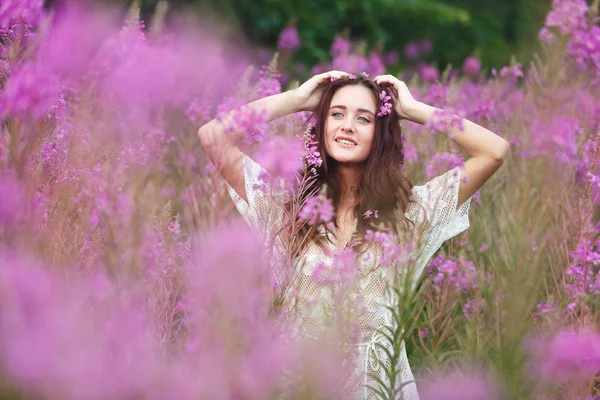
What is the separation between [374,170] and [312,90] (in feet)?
1.39

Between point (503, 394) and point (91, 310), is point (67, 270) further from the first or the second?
point (503, 394)

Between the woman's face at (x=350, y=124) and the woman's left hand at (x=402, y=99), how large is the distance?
0.10 meters

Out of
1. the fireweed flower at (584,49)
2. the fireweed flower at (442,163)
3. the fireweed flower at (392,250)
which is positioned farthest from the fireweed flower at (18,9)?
the fireweed flower at (584,49)

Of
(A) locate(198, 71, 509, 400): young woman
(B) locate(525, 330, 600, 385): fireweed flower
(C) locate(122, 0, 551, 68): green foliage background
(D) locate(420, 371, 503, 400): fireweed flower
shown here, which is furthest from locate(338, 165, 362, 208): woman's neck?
(C) locate(122, 0, 551, 68): green foliage background

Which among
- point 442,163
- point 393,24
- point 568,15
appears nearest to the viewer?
point 442,163

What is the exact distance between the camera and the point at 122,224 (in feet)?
5.10

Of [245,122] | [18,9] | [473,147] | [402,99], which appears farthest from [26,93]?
[473,147]

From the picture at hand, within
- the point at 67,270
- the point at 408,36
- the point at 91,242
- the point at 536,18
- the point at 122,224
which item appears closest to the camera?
the point at 122,224

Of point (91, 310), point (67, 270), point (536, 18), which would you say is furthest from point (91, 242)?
point (536, 18)

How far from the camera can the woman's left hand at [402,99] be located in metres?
3.07

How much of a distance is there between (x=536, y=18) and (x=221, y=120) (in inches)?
427

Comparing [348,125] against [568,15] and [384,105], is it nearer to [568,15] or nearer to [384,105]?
[384,105]

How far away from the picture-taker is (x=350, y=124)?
3.01m

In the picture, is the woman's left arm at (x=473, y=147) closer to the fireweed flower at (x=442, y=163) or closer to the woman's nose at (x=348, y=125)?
the fireweed flower at (x=442, y=163)
